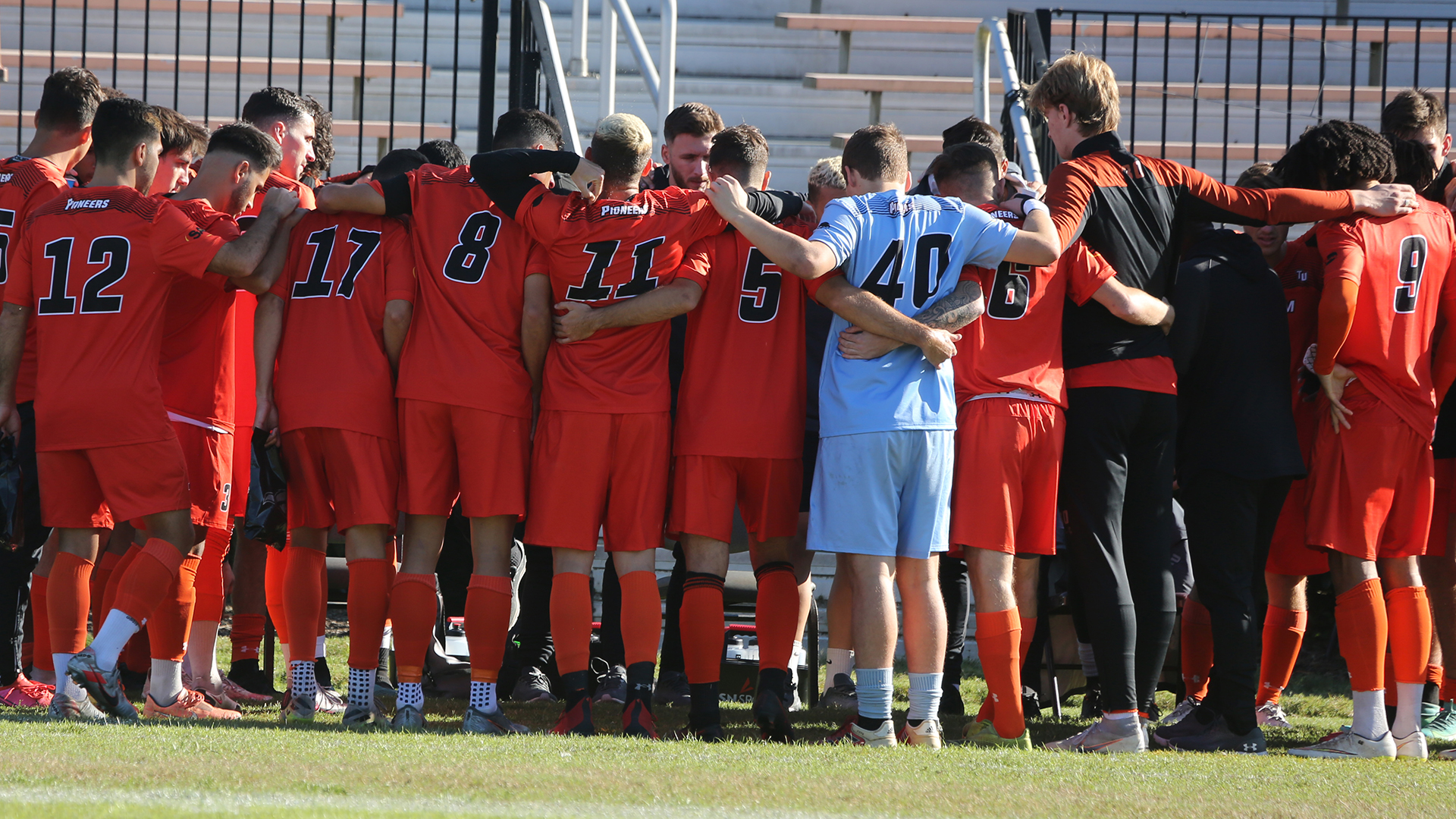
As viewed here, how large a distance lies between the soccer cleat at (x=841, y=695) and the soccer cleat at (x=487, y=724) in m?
1.53

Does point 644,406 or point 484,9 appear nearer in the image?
point 644,406

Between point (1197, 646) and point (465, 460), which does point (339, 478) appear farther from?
point (1197, 646)

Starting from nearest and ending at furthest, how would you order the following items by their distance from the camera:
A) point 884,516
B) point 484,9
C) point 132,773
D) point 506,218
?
1. point 132,773
2. point 884,516
3. point 506,218
4. point 484,9

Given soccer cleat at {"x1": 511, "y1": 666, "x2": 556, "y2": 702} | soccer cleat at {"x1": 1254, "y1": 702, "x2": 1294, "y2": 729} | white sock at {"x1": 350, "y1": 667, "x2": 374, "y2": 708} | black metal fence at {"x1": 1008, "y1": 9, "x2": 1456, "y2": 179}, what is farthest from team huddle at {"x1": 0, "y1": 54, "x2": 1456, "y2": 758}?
black metal fence at {"x1": 1008, "y1": 9, "x2": 1456, "y2": 179}

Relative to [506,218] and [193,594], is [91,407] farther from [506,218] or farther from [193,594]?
[506,218]

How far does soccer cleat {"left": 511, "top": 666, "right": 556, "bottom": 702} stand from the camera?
5465mm

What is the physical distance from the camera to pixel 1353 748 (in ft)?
14.8

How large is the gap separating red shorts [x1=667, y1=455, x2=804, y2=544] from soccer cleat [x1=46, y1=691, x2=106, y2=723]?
186 cm

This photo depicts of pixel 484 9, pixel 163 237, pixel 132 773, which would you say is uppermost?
pixel 484 9

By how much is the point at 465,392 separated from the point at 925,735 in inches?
70.1

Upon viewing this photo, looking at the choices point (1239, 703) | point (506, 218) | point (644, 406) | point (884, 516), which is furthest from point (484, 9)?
point (1239, 703)

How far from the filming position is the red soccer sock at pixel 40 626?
5.07 metres

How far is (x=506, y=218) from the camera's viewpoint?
463 centimetres

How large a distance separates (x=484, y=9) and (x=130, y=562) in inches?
171
